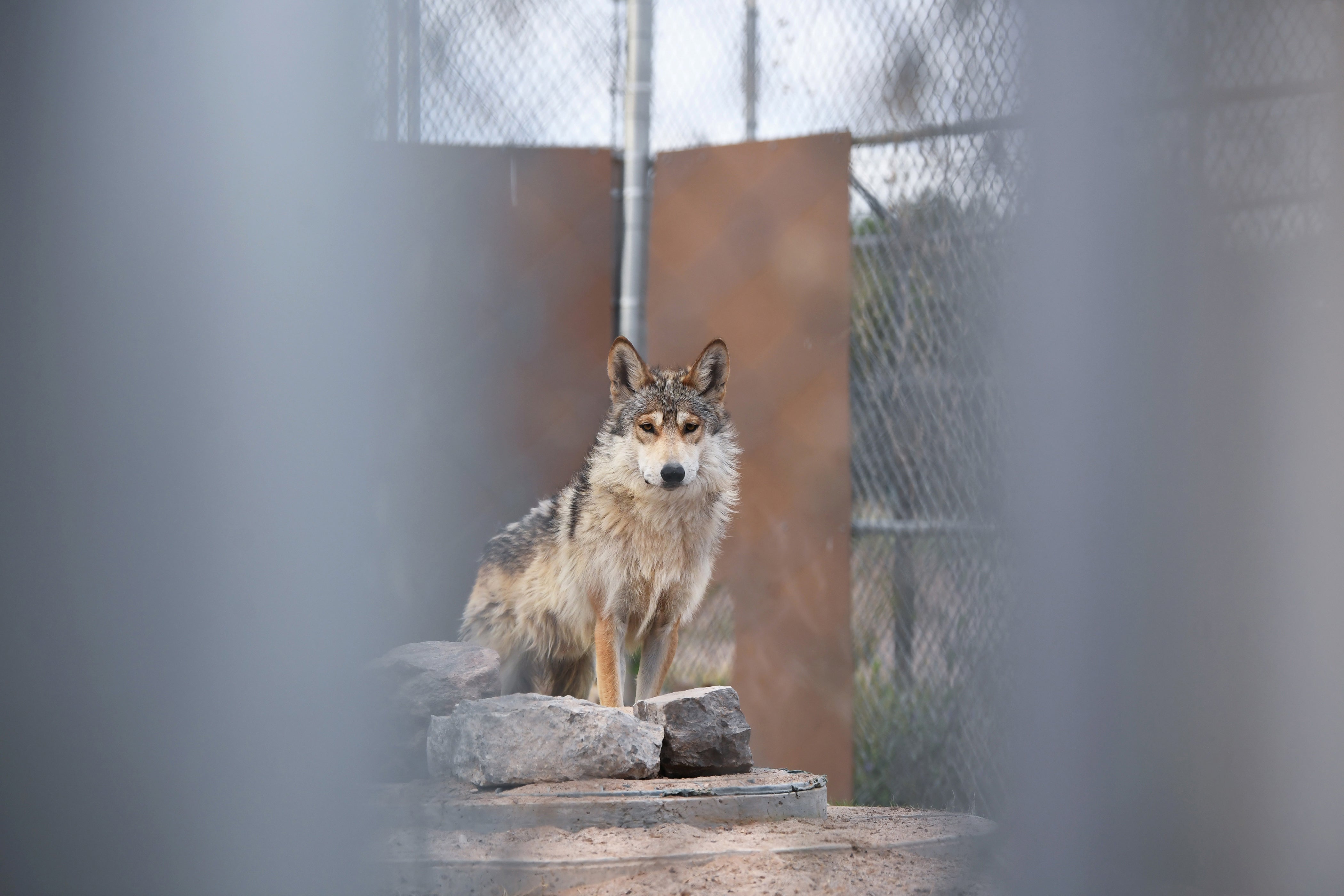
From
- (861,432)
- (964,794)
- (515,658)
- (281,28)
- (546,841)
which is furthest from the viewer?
(861,432)

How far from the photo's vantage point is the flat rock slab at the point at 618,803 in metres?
2.58

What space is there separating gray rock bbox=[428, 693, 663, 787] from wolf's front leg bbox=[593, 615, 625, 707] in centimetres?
73

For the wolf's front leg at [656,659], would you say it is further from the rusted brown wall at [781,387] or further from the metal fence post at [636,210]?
the metal fence post at [636,210]

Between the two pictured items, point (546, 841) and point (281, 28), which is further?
point (546, 841)

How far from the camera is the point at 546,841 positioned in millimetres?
2486

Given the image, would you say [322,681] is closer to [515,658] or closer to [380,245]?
[380,245]

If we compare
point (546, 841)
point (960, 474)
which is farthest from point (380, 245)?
point (960, 474)

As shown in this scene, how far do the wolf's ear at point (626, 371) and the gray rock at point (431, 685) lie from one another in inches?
46.1

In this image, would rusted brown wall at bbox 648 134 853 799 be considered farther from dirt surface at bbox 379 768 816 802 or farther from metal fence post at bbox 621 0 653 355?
dirt surface at bbox 379 768 816 802

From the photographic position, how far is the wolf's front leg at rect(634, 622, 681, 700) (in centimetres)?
404

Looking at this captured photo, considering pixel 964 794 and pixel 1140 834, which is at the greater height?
pixel 1140 834

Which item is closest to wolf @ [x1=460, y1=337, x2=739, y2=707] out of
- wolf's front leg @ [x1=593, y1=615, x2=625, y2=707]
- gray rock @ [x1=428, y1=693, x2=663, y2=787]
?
wolf's front leg @ [x1=593, y1=615, x2=625, y2=707]

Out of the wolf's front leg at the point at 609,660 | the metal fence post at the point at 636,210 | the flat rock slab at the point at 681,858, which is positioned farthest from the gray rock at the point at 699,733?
the metal fence post at the point at 636,210

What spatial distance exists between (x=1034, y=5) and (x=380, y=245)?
91 cm
